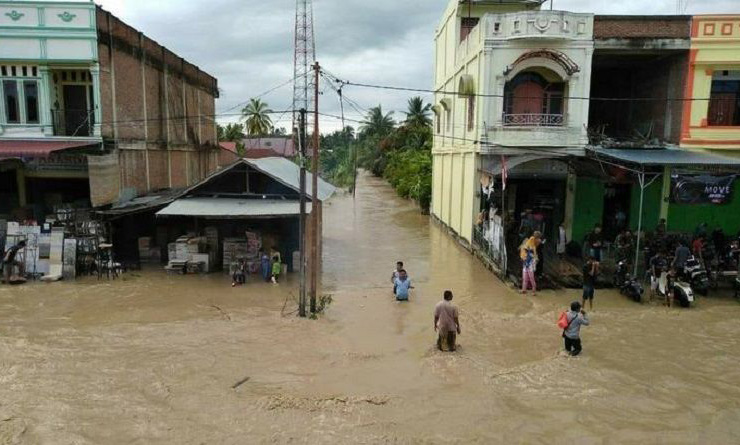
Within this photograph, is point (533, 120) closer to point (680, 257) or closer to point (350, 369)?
point (680, 257)

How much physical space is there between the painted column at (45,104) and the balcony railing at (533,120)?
49.5 feet

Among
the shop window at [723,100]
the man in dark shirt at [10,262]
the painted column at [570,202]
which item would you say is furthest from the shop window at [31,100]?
the shop window at [723,100]

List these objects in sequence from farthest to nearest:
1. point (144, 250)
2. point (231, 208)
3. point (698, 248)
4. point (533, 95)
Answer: point (533, 95) → point (144, 250) → point (231, 208) → point (698, 248)

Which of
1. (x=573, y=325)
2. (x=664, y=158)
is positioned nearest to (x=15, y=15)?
(x=573, y=325)

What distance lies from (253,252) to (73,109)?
8.23 meters

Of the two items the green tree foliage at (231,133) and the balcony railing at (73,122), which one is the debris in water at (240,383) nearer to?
the balcony railing at (73,122)

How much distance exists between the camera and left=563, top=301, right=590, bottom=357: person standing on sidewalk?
10.9 m

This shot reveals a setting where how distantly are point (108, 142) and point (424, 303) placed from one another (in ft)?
39.3

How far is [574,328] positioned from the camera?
11.0 m

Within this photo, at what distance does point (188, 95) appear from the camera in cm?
2852

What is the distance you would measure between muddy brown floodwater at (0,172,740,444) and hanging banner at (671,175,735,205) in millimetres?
3355

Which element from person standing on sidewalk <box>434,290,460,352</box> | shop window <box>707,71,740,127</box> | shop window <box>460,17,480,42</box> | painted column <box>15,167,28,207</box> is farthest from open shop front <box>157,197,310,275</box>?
shop window <box>707,71,740,127</box>

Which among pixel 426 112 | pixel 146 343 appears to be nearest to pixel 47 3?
pixel 146 343

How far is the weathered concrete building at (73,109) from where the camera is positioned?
18.2m
